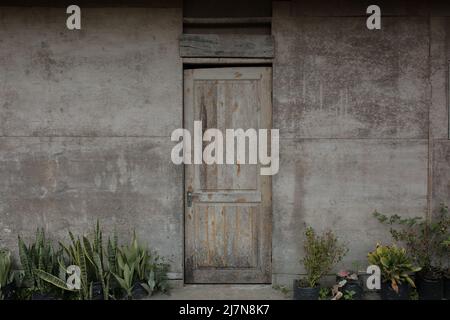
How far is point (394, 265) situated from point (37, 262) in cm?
373

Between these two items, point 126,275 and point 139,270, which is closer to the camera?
point 126,275

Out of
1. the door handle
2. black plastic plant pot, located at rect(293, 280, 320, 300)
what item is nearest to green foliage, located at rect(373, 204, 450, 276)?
black plastic plant pot, located at rect(293, 280, 320, 300)

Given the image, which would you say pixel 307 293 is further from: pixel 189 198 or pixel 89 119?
pixel 89 119

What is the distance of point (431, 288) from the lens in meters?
4.95

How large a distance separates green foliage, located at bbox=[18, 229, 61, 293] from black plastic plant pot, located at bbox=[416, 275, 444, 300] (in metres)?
3.88

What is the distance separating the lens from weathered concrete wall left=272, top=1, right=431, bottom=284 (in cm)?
525

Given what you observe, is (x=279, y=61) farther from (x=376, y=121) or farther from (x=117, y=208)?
(x=117, y=208)

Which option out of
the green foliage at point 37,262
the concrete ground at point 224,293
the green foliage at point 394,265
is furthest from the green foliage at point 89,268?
the green foliage at point 394,265

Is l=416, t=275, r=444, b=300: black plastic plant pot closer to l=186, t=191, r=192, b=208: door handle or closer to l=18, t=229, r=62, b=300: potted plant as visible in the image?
l=186, t=191, r=192, b=208: door handle

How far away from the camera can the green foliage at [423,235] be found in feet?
17.0

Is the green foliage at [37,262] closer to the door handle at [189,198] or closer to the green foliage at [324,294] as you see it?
the door handle at [189,198]

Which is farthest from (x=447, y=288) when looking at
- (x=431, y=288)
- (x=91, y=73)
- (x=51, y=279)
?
(x=91, y=73)
